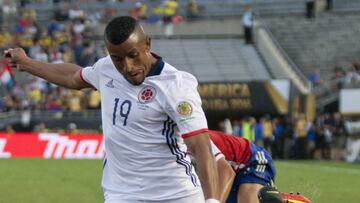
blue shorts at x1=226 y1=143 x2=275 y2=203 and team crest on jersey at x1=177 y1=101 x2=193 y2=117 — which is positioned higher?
team crest on jersey at x1=177 y1=101 x2=193 y2=117

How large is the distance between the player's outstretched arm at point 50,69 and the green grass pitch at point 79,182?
739 cm

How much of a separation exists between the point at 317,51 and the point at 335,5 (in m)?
3.88

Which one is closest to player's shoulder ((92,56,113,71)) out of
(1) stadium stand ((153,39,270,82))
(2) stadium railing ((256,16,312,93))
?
(2) stadium railing ((256,16,312,93))

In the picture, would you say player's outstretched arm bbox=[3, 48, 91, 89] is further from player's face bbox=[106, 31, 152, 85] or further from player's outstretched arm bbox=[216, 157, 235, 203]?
player's outstretched arm bbox=[216, 157, 235, 203]

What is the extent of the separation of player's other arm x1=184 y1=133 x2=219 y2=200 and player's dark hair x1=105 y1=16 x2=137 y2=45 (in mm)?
679

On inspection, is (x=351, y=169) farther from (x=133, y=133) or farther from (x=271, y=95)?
(x=133, y=133)

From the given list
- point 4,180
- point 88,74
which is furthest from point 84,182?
point 88,74

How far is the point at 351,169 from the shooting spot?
2386cm

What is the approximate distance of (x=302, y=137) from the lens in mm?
30531

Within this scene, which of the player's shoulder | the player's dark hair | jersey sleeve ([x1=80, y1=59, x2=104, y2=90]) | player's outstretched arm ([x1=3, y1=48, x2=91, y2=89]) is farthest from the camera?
player's outstretched arm ([x1=3, y1=48, x2=91, y2=89])

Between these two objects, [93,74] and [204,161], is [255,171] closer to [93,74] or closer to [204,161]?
[93,74]

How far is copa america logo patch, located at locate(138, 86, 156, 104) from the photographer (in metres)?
5.36

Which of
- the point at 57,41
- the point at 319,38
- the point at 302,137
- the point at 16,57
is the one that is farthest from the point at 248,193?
the point at 319,38

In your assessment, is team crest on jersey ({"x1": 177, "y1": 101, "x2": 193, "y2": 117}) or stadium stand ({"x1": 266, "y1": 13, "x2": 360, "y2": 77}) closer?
team crest on jersey ({"x1": 177, "y1": 101, "x2": 193, "y2": 117})
